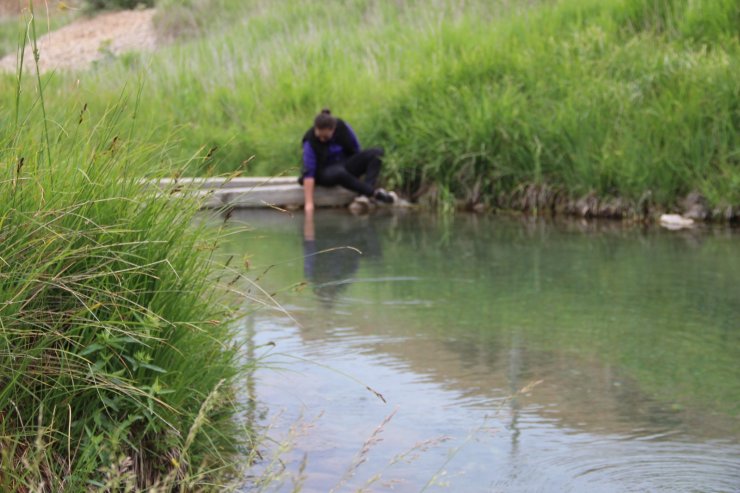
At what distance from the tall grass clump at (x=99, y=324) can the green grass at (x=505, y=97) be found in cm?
614

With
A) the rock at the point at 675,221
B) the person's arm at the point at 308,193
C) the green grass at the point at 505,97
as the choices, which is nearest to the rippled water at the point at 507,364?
the rock at the point at 675,221

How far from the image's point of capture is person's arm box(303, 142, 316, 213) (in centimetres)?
1305

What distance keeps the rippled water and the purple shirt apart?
107 inches

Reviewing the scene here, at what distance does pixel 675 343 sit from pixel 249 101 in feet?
34.6

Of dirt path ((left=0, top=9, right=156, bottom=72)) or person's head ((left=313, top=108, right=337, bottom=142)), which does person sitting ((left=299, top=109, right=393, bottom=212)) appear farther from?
dirt path ((left=0, top=9, right=156, bottom=72))

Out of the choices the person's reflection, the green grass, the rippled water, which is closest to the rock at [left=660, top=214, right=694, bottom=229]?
the green grass

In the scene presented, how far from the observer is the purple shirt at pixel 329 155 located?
13.1m

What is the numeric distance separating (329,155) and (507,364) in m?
7.81

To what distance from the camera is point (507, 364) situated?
5910 millimetres

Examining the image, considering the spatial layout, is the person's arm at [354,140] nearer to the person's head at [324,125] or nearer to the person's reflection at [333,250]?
the person's head at [324,125]

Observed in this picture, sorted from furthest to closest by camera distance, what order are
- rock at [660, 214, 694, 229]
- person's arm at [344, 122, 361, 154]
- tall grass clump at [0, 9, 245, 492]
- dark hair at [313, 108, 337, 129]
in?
person's arm at [344, 122, 361, 154] < dark hair at [313, 108, 337, 129] < rock at [660, 214, 694, 229] < tall grass clump at [0, 9, 245, 492]

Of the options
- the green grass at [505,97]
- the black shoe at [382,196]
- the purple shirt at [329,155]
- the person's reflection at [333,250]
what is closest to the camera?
the person's reflection at [333,250]

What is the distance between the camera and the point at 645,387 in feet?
18.1

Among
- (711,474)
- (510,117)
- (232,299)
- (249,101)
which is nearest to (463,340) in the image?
(232,299)
